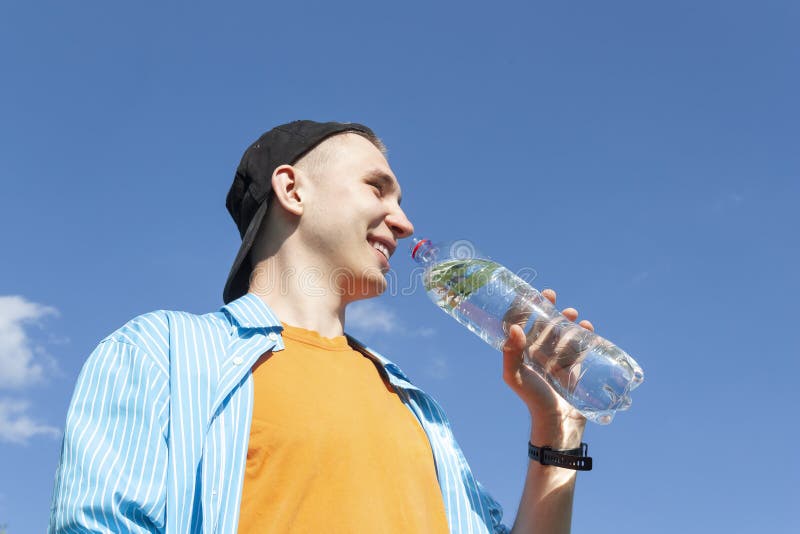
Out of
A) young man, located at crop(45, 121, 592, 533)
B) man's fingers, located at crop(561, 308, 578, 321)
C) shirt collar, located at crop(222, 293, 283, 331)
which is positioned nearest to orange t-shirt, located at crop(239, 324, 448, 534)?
young man, located at crop(45, 121, 592, 533)

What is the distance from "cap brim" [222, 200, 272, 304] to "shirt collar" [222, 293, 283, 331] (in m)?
0.43

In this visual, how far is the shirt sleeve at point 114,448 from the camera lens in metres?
2.51

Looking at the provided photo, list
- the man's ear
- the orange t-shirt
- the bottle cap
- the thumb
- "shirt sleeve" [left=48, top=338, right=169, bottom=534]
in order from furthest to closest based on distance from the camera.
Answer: the bottle cap
the man's ear
the thumb
the orange t-shirt
"shirt sleeve" [left=48, top=338, right=169, bottom=534]

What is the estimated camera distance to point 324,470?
297 cm

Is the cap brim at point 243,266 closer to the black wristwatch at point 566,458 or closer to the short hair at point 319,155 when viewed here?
the short hair at point 319,155

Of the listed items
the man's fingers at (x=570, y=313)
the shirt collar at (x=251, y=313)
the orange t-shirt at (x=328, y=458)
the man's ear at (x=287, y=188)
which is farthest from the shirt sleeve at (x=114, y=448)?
the man's fingers at (x=570, y=313)

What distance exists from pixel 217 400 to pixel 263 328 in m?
0.54

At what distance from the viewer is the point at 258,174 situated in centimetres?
421

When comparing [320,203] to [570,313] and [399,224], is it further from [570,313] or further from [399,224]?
[570,313]

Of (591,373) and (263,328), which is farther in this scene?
(591,373)

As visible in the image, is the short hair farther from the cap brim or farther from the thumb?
the thumb

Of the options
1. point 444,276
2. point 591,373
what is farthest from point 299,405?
point 444,276

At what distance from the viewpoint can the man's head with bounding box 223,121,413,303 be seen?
3920 mm

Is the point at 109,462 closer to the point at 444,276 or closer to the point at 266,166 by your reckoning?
the point at 266,166
